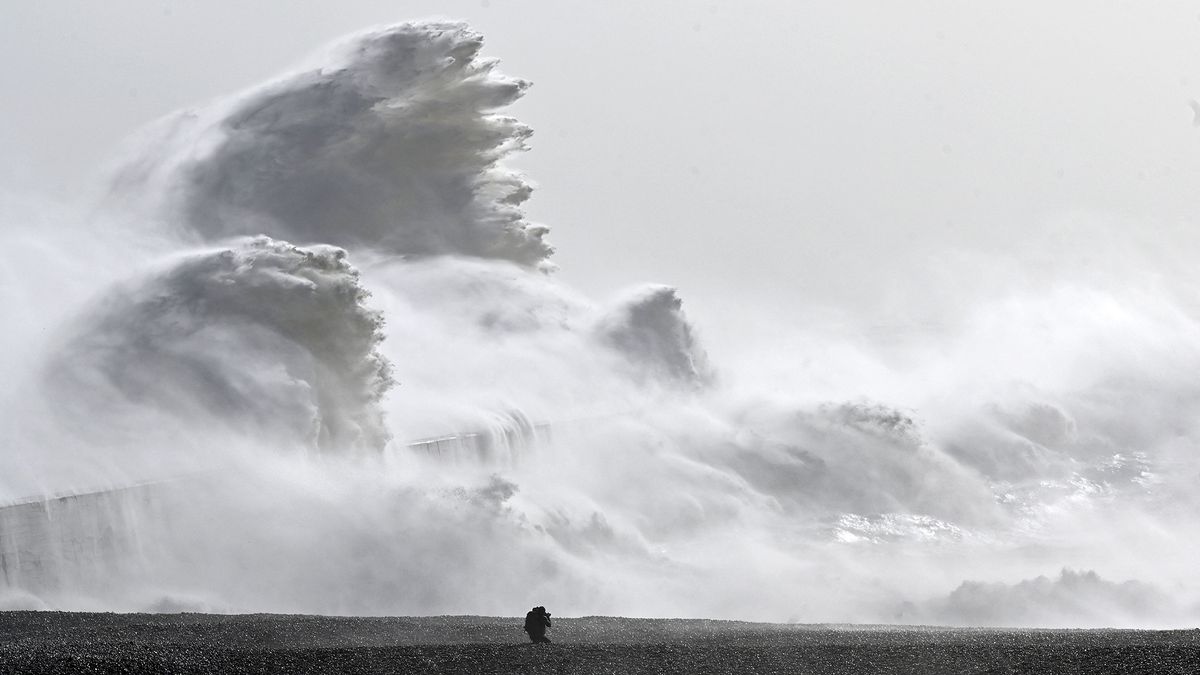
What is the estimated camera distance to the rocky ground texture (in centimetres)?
638

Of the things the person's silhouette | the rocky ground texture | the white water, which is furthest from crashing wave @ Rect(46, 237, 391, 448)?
the person's silhouette

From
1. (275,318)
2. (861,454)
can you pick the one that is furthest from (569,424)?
(275,318)

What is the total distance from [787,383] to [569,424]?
10534mm

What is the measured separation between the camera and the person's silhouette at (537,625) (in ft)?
24.8

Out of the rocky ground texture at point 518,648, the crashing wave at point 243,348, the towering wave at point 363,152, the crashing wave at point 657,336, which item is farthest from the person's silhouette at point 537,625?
the crashing wave at point 657,336

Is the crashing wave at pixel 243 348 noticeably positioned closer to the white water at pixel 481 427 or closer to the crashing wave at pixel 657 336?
the white water at pixel 481 427

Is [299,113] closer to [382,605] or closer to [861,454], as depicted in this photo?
[861,454]

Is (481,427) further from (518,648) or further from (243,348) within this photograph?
(518,648)

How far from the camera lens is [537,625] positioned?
7570 mm

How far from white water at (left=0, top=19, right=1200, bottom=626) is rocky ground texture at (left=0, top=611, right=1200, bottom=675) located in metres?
2.77

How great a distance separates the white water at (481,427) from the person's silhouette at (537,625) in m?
3.52

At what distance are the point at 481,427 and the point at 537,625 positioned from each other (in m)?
10.6

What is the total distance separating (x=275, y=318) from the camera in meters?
14.4

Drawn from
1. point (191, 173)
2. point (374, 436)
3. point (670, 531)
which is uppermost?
point (191, 173)
